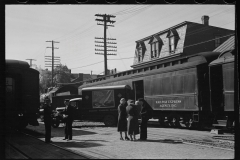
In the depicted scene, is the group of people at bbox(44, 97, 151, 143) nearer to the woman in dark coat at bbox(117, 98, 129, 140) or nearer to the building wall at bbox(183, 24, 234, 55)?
→ the woman in dark coat at bbox(117, 98, 129, 140)

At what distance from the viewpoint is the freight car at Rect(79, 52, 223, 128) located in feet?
48.9

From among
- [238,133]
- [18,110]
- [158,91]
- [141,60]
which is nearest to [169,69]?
[158,91]

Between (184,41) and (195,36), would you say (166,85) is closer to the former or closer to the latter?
(195,36)

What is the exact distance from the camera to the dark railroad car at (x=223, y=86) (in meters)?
12.5

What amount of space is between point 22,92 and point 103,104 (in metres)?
7.88

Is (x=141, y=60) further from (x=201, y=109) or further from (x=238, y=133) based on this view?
(x=238, y=133)

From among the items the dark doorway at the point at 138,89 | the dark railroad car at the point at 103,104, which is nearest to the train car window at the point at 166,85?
the dark doorway at the point at 138,89

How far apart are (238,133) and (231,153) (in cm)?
443

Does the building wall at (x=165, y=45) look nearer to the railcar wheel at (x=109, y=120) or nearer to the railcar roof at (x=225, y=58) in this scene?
the railcar wheel at (x=109, y=120)

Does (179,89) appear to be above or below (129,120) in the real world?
above

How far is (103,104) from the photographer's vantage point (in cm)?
1994

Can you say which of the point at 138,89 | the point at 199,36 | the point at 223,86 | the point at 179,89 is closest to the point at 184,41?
the point at 199,36

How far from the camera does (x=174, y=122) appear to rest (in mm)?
17344

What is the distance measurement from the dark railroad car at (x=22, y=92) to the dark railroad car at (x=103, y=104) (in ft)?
20.8
